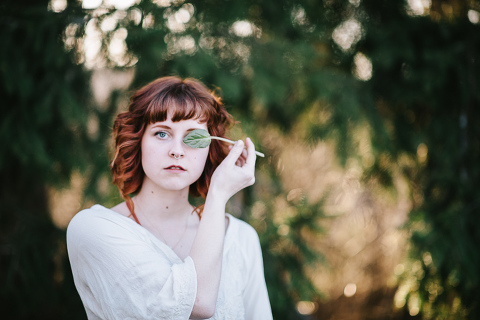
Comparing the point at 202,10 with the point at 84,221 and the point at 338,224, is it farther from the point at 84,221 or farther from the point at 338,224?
the point at 338,224

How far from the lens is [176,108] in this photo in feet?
4.89

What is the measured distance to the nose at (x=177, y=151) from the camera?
1438 mm

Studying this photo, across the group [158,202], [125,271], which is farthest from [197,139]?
[125,271]

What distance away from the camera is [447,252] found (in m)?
2.68

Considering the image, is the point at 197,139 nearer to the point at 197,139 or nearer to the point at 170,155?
the point at 197,139

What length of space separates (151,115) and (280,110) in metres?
2.04

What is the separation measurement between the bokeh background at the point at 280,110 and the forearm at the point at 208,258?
48.0 inches

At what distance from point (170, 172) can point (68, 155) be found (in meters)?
1.73

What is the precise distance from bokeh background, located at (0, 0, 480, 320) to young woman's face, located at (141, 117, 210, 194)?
3.37 feet

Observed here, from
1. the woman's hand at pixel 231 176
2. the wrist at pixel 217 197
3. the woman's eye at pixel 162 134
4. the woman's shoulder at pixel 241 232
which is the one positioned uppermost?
the woman's eye at pixel 162 134

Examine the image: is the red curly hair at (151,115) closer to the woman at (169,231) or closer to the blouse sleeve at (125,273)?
the woman at (169,231)

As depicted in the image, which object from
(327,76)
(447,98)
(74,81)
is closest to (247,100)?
(327,76)

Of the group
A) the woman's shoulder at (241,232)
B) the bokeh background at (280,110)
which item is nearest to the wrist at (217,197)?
the woman's shoulder at (241,232)

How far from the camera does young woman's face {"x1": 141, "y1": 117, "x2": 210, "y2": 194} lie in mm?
1455
